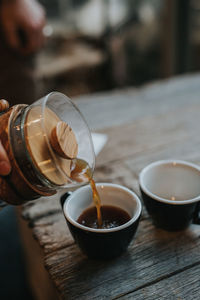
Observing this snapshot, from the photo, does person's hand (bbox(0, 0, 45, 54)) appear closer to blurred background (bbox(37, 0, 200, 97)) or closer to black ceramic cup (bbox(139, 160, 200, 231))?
black ceramic cup (bbox(139, 160, 200, 231))

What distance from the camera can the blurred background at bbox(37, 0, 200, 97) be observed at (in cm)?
292

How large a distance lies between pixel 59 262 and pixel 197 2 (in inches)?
103

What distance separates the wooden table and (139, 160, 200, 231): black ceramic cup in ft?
0.15

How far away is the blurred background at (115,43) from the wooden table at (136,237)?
1.70 m

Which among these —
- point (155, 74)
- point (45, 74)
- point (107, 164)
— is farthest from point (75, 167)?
point (155, 74)

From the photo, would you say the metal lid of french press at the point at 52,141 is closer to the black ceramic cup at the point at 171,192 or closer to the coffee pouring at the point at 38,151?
the coffee pouring at the point at 38,151

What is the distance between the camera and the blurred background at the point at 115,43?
292cm

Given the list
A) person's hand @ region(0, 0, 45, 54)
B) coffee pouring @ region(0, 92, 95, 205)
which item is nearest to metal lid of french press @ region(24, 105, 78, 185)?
coffee pouring @ region(0, 92, 95, 205)

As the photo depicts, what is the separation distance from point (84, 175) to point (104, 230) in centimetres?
11

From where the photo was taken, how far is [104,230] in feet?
2.02

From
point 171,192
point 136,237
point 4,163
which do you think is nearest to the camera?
point 4,163

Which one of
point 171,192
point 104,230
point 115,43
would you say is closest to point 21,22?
point 171,192

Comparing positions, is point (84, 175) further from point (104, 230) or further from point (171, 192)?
point (171, 192)

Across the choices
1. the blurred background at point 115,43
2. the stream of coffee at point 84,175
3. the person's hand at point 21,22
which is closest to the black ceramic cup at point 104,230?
the stream of coffee at point 84,175
